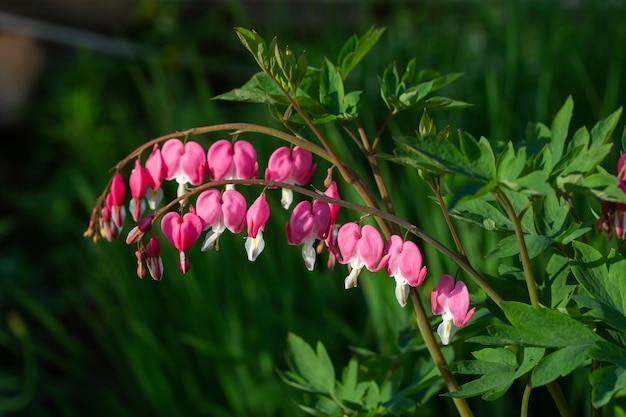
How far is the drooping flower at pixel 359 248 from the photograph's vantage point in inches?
34.4

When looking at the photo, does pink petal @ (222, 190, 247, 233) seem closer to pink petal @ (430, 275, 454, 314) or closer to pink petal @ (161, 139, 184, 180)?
pink petal @ (161, 139, 184, 180)

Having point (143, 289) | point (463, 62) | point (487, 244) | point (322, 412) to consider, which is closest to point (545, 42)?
point (463, 62)

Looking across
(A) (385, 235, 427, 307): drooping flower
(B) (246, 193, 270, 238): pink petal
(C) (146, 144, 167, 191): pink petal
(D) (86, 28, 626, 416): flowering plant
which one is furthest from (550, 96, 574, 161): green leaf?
(C) (146, 144, 167, 191): pink petal

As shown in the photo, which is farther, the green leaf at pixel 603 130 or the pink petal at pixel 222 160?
the pink petal at pixel 222 160

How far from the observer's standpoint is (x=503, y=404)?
5.22 ft

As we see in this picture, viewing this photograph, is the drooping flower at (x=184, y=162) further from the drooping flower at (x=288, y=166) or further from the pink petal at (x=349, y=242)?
the pink petal at (x=349, y=242)

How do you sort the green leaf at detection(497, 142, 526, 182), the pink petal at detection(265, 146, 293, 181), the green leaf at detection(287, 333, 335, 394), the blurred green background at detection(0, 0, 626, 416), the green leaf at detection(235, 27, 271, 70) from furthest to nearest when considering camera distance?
the blurred green background at detection(0, 0, 626, 416) → the green leaf at detection(287, 333, 335, 394) → the pink petal at detection(265, 146, 293, 181) → the green leaf at detection(235, 27, 271, 70) → the green leaf at detection(497, 142, 526, 182)

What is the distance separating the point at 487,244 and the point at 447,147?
3.63 feet

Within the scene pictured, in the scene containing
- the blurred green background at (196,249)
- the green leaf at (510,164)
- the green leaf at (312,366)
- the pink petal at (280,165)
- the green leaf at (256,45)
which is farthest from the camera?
the blurred green background at (196,249)

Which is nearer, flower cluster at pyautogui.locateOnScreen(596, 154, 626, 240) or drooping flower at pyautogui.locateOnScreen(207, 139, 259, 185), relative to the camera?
flower cluster at pyautogui.locateOnScreen(596, 154, 626, 240)

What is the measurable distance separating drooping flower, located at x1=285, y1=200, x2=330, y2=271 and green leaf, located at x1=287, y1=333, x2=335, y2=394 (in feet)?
0.75

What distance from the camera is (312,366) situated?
1.10 meters

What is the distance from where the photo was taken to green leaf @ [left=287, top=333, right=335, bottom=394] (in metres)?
1.08

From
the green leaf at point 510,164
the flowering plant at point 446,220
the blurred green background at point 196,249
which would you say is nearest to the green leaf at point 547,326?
the flowering plant at point 446,220
